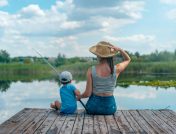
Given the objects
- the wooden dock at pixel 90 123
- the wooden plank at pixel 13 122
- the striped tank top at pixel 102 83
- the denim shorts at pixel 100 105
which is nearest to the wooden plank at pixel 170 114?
the wooden dock at pixel 90 123

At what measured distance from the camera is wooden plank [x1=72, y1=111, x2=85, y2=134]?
499 centimetres

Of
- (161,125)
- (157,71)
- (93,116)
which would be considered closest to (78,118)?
(93,116)

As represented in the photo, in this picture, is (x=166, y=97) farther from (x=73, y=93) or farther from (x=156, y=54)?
(x=156, y=54)

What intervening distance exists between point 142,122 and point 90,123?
2.30 ft

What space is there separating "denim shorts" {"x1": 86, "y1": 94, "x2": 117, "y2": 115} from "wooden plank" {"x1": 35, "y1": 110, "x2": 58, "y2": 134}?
52cm

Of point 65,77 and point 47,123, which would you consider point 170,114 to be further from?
point 47,123

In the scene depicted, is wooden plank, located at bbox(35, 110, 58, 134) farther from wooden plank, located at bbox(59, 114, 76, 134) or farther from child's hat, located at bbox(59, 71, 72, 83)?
child's hat, located at bbox(59, 71, 72, 83)

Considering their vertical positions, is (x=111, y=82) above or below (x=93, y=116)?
above

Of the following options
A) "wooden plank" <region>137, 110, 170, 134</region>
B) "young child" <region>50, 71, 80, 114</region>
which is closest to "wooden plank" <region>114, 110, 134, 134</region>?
"wooden plank" <region>137, 110, 170, 134</region>

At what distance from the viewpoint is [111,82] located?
6031 millimetres

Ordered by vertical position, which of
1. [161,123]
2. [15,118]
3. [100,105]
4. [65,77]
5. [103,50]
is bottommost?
[161,123]

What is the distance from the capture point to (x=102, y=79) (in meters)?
6.00

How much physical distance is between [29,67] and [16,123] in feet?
89.2

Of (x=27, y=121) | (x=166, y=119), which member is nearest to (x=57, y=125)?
(x=27, y=121)
